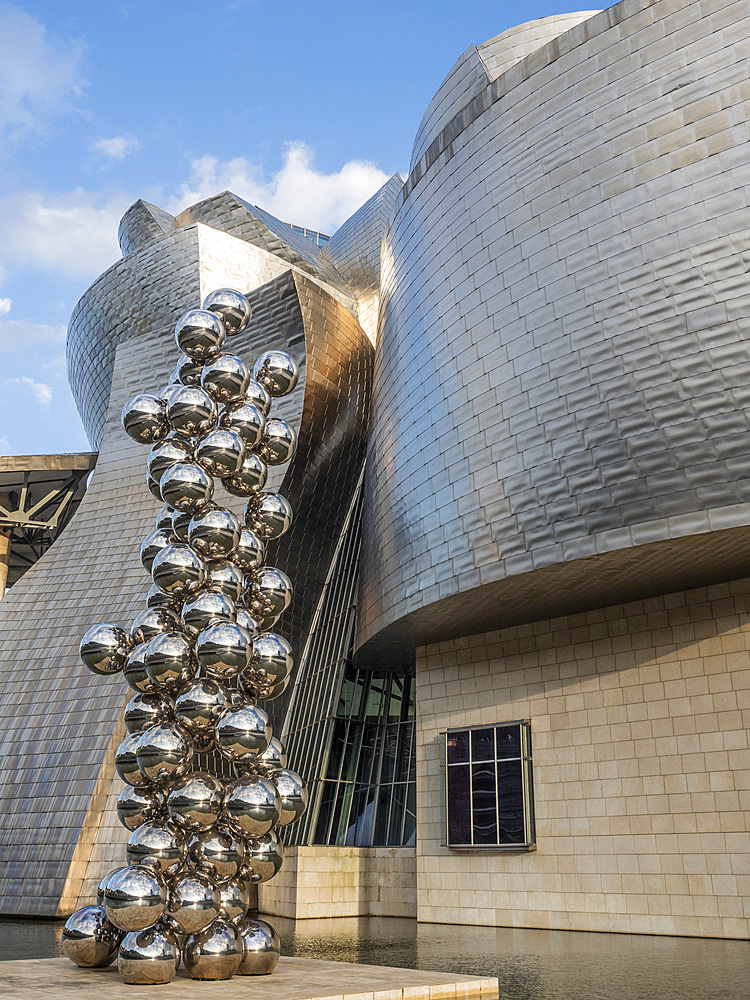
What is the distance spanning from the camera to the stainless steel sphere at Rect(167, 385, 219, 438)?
8.66 metres

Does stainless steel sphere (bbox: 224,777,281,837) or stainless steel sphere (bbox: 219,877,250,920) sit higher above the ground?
stainless steel sphere (bbox: 224,777,281,837)

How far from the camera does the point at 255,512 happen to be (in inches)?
367

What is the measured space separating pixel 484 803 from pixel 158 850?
9.67 meters

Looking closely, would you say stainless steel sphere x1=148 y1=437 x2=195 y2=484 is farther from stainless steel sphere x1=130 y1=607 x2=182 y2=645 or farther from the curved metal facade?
the curved metal facade

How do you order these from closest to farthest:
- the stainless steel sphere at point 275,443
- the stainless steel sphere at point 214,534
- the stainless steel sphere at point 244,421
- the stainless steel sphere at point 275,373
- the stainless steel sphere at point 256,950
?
the stainless steel sphere at point 256,950
the stainless steel sphere at point 214,534
the stainless steel sphere at point 244,421
the stainless steel sphere at point 275,443
the stainless steel sphere at point 275,373

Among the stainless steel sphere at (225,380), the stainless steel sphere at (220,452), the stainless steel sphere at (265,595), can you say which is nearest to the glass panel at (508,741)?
the stainless steel sphere at (265,595)

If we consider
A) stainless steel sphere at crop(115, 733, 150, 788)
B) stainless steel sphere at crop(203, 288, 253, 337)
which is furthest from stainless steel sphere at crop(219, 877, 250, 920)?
stainless steel sphere at crop(203, 288, 253, 337)

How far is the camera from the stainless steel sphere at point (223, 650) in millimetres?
7551

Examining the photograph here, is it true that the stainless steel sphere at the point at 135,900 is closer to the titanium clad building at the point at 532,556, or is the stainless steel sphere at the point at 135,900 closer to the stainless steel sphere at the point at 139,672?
the stainless steel sphere at the point at 139,672

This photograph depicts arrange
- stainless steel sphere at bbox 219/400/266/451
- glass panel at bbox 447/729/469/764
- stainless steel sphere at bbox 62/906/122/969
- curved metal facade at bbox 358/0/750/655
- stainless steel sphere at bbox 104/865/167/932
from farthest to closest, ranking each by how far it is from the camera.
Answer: glass panel at bbox 447/729/469/764
curved metal facade at bbox 358/0/750/655
stainless steel sphere at bbox 219/400/266/451
stainless steel sphere at bbox 62/906/122/969
stainless steel sphere at bbox 104/865/167/932

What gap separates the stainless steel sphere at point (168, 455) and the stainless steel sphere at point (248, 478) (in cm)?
48

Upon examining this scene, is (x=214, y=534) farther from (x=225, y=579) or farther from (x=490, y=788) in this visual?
(x=490, y=788)

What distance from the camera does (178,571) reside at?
26.2 feet

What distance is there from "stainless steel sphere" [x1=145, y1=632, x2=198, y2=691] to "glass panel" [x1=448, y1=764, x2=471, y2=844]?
31.0 ft
